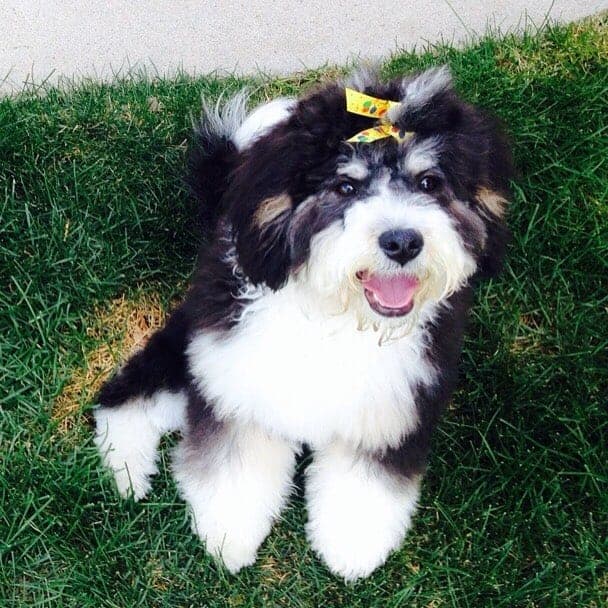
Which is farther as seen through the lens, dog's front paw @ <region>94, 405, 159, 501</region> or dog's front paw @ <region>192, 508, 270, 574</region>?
dog's front paw @ <region>94, 405, 159, 501</region>

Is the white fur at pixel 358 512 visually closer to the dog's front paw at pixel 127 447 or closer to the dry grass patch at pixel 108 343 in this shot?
the dog's front paw at pixel 127 447

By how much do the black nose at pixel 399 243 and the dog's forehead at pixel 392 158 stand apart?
6.6 inches

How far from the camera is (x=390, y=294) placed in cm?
182

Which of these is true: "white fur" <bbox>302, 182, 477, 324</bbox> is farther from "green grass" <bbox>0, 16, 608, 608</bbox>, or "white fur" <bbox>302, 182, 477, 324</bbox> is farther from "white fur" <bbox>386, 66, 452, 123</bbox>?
"green grass" <bbox>0, 16, 608, 608</bbox>

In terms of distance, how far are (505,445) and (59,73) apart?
2.08 metres

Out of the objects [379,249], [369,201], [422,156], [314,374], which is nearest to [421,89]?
[422,156]

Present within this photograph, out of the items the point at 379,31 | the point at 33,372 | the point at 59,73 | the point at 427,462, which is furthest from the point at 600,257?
the point at 59,73

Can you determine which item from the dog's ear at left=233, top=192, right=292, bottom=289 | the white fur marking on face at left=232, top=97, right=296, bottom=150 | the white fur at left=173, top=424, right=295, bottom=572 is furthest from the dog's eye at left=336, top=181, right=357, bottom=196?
the white fur at left=173, top=424, right=295, bottom=572

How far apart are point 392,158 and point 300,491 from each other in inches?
45.9

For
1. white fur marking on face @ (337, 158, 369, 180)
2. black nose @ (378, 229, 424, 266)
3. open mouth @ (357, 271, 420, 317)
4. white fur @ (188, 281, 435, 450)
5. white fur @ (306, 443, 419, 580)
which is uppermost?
white fur marking on face @ (337, 158, 369, 180)

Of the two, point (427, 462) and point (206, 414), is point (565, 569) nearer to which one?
point (427, 462)

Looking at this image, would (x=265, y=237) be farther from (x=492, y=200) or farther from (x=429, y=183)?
(x=492, y=200)

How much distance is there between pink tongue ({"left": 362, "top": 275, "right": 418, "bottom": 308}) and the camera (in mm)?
1803

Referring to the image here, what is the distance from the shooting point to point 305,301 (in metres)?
1.91
